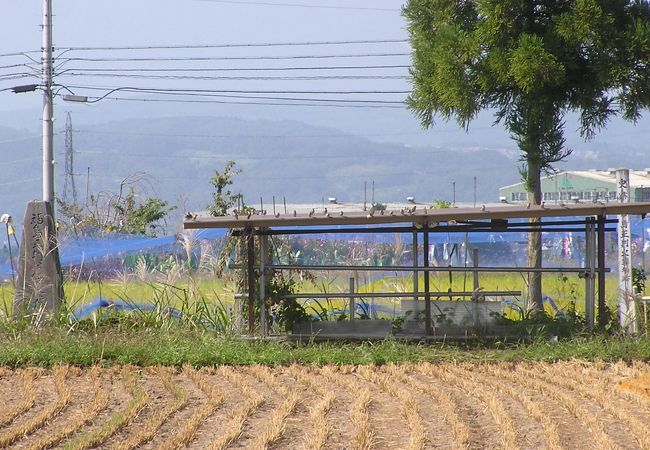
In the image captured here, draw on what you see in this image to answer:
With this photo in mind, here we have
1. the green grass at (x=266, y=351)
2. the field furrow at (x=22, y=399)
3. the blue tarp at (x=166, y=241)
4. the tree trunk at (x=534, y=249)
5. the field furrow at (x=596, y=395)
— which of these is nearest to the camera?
the field furrow at (x=596, y=395)

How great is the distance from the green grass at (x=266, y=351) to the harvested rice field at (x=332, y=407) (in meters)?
0.33

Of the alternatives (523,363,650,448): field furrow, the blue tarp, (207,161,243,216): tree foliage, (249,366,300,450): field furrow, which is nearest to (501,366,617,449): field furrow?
(523,363,650,448): field furrow

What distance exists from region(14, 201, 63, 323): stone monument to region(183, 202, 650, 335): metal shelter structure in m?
2.38

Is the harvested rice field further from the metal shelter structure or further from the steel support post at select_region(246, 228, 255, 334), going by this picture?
the metal shelter structure

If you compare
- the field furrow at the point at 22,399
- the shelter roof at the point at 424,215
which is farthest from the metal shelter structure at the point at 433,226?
the field furrow at the point at 22,399

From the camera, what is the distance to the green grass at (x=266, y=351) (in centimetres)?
1276

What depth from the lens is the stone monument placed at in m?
14.9

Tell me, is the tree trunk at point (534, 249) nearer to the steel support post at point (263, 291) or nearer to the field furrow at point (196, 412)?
the steel support post at point (263, 291)

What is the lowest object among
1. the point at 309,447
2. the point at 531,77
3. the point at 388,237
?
the point at 309,447

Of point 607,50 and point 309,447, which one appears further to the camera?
point 607,50

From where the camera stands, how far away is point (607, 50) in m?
14.7

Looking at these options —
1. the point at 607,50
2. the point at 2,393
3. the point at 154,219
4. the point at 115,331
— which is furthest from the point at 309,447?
the point at 154,219

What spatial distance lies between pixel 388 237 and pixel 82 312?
4937 mm

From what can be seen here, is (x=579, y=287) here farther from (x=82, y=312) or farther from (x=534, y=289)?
(x=82, y=312)
